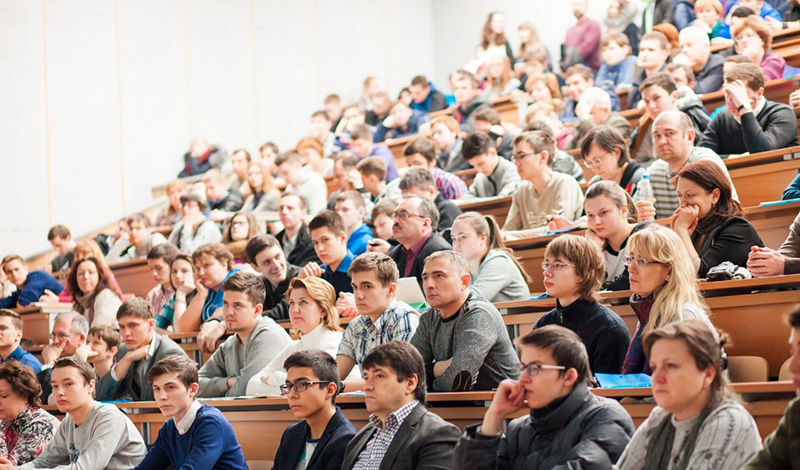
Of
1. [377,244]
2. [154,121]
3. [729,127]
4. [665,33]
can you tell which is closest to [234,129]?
[154,121]

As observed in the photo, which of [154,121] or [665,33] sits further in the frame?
[154,121]

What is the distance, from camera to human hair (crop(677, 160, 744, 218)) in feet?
11.1

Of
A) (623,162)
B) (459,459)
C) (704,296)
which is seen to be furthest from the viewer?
(623,162)

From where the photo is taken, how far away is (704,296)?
3.17m

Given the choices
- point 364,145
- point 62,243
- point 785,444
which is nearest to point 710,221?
point 785,444

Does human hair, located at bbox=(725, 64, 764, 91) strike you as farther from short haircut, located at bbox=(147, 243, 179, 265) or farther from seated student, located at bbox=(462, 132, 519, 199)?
short haircut, located at bbox=(147, 243, 179, 265)

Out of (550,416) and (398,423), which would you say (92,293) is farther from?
(550,416)

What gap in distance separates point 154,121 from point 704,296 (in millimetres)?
7366

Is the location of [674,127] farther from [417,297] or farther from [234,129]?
[234,129]

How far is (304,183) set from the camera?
22.9 ft

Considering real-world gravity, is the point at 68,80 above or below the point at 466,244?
above

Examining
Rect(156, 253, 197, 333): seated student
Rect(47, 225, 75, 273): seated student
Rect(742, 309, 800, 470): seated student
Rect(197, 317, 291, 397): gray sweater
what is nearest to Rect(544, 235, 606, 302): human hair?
Rect(742, 309, 800, 470): seated student

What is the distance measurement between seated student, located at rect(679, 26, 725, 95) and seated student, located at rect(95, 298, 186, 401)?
3741 millimetres

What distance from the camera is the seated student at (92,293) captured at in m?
5.67
